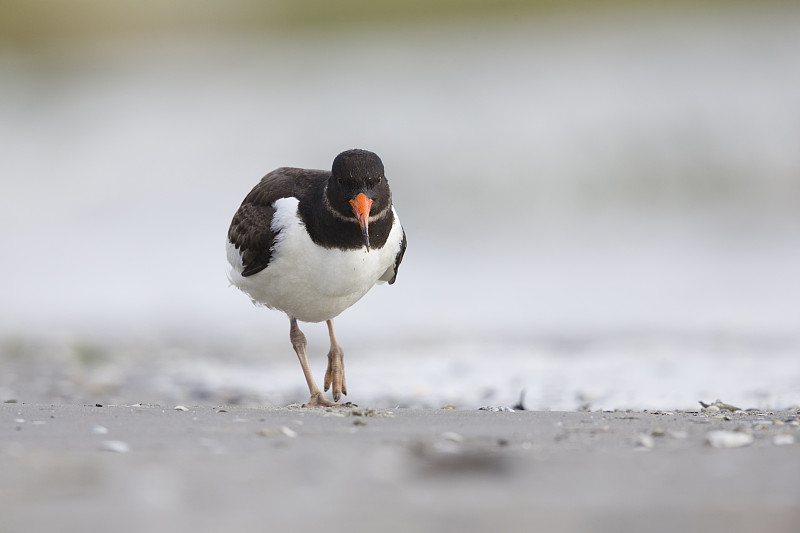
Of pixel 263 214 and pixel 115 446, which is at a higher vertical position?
pixel 263 214

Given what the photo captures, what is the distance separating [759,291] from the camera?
11555 mm

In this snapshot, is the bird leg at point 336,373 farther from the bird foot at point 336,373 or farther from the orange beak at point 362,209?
the orange beak at point 362,209

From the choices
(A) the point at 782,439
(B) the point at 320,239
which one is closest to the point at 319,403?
(B) the point at 320,239

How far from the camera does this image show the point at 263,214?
6.00 meters

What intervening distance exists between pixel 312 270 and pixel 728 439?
2591 millimetres

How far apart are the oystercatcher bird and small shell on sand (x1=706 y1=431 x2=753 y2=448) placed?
222 cm

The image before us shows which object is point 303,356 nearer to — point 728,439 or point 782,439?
point 728,439

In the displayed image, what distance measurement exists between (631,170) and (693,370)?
10.3m

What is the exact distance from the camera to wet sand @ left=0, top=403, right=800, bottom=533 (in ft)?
9.39

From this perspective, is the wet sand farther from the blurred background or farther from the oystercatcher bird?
the blurred background

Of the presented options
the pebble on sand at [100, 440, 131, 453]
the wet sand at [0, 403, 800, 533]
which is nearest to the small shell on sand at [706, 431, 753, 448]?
the wet sand at [0, 403, 800, 533]

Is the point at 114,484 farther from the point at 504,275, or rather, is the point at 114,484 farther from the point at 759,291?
the point at 504,275

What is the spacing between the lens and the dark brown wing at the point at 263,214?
5850 millimetres

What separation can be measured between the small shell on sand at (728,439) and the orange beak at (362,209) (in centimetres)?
219
